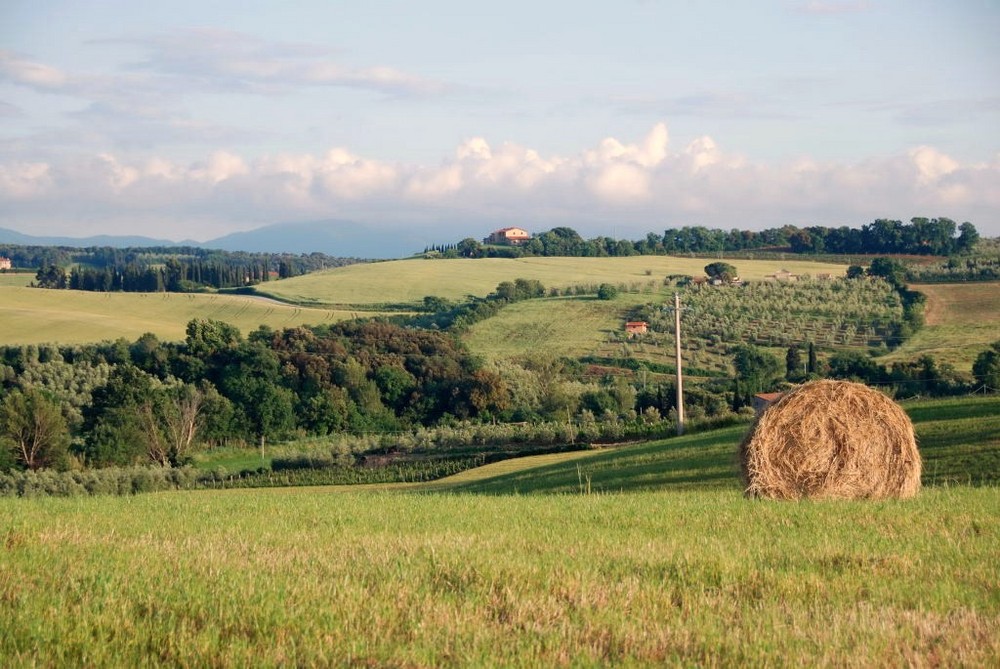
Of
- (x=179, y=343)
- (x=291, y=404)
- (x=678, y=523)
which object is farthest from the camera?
(x=179, y=343)

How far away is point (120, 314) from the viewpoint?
109438 millimetres

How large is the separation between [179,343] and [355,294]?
38.3 m

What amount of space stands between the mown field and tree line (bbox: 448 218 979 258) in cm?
12071

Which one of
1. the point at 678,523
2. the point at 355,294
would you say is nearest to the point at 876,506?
the point at 678,523

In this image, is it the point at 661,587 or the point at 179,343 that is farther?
the point at 179,343

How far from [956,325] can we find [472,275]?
202ft

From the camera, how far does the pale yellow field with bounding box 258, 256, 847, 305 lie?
118812 millimetres

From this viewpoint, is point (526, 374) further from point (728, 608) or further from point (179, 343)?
point (728, 608)

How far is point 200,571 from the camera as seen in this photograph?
8750mm

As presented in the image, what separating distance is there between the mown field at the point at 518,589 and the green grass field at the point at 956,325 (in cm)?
5059

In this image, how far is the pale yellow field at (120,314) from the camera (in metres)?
93.5

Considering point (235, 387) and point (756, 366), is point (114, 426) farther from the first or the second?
point (756, 366)

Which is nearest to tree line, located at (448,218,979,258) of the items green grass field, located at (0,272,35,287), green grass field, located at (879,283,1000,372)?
green grass field, located at (879,283,1000,372)

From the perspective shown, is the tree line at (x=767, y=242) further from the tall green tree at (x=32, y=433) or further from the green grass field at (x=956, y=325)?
the tall green tree at (x=32, y=433)
